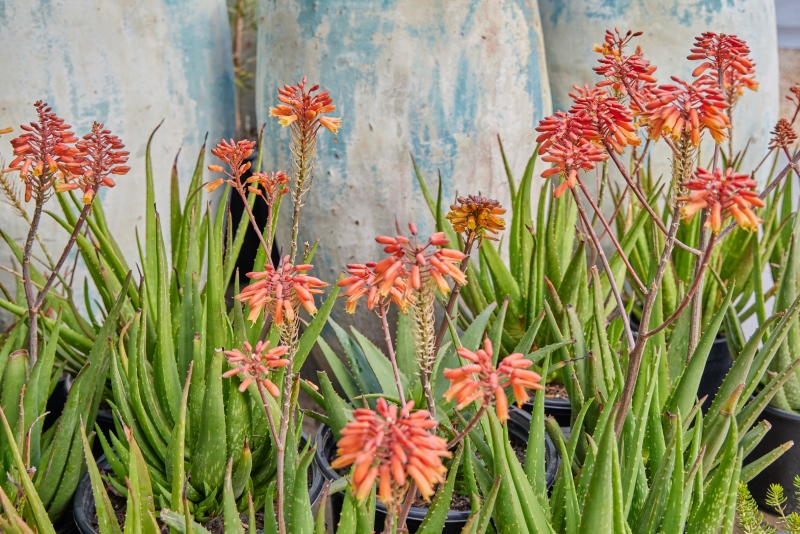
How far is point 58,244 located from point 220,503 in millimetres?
721

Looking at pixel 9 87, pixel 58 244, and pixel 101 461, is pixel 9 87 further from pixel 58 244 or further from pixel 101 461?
pixel 101 461

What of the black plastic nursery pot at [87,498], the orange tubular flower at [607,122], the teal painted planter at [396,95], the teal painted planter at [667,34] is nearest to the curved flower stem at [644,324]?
the orange tubular flower at [607,122]

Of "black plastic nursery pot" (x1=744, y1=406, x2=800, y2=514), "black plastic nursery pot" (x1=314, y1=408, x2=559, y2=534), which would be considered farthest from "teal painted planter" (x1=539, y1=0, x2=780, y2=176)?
"black plastic nursery pot" (x1=314, y1=408, x2=559, y2=534)

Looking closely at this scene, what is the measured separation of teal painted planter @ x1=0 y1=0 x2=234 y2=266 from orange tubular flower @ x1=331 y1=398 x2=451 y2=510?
114cm

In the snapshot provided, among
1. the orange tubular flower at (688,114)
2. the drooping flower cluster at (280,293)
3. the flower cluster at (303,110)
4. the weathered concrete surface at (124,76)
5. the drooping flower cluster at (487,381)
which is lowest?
the drooping flower cluster at (487,381)

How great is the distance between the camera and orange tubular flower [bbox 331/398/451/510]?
41 cm

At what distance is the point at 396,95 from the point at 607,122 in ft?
2.40

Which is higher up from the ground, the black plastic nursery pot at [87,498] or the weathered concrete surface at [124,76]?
the weathered concrete surface at [124,76]

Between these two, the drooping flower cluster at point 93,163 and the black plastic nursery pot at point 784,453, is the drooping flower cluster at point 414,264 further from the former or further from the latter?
the black plastic nursery pot at point 784,453

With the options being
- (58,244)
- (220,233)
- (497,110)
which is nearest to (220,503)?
(220,233)

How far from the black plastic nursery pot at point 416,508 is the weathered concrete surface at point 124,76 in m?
0.71

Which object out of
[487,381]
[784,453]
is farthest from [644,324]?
[784,453]

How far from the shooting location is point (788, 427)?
1.14 metres

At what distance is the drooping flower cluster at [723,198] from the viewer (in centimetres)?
50
